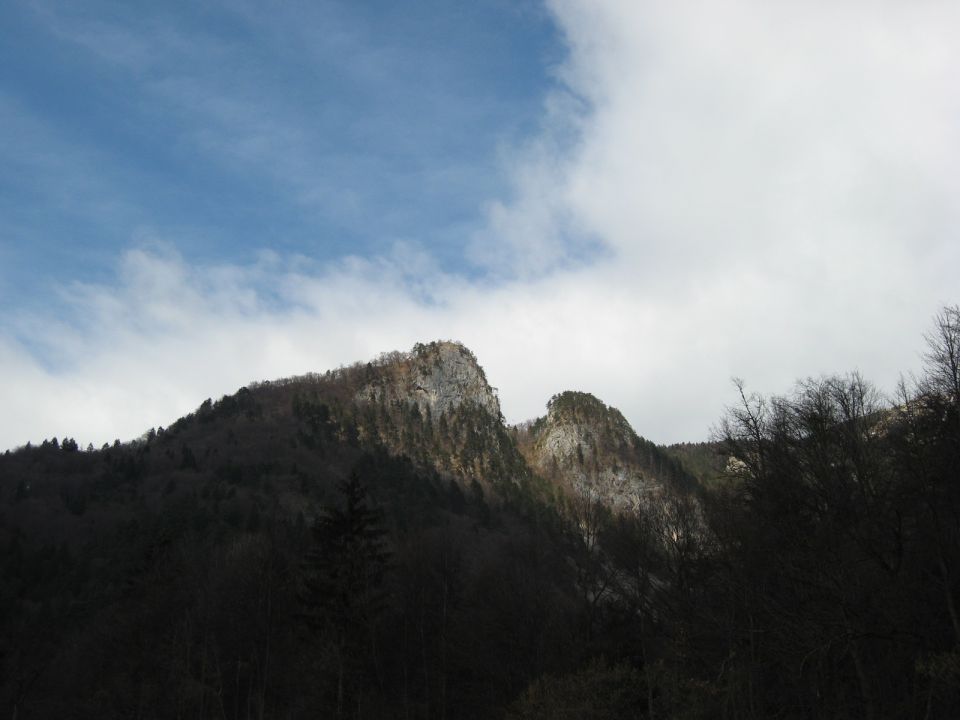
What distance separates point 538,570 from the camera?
49406 mm

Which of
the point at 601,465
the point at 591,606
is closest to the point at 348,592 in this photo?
the point at 591,606

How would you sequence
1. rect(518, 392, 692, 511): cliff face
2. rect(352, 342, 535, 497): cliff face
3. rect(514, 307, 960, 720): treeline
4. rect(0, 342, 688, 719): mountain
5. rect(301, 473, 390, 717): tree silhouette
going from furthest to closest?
rect(518, 392, 692, 511): cliff face < rect(352, 342, 535, 497): cliff face < rect(0, 342, 688, 719): mountain < rect(301, 473, 390, 717): tree silhouette < rect(514, 307, 960, 720): treeline

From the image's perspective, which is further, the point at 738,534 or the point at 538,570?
the point at 538,570

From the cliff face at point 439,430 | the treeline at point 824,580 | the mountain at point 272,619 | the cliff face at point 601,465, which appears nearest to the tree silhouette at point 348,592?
the mountain at point 272,619

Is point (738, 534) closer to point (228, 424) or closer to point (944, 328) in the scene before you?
point (944, 328)

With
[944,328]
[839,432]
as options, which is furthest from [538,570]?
[944,328]

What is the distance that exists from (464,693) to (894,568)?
25.4 meters

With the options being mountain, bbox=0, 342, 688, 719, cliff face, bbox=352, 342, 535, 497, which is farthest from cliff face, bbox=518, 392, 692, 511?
mountain, bbox=0, 342, 688, 719

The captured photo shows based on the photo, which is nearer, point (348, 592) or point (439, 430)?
point (348, 592)

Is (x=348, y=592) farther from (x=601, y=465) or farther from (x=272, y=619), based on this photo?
(x=601, y=465)

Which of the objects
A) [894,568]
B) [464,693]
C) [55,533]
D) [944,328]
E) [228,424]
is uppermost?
[228,424]

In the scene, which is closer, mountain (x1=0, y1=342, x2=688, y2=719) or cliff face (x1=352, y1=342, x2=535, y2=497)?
mountain (x1=0, y1=342, x2=688, y2=719)

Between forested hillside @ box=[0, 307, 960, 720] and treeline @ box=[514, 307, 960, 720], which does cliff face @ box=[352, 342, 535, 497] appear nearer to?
forested hillside @ box=[0, 307, 960, 720]

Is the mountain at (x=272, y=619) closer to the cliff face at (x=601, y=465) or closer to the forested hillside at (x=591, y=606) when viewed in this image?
the forested hillside at (x=591, y=606)
